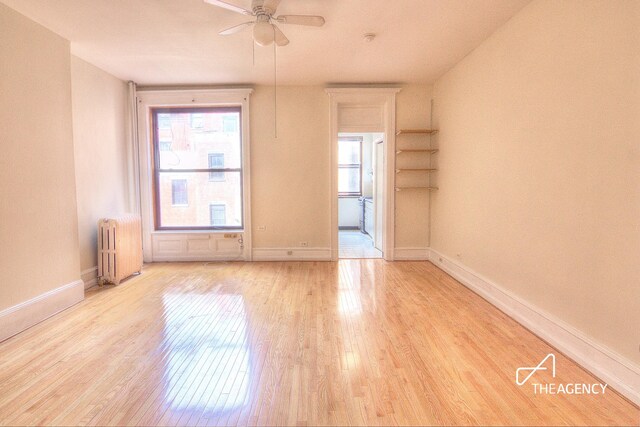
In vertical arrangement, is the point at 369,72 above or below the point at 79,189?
above

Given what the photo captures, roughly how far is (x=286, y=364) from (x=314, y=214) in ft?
11.3

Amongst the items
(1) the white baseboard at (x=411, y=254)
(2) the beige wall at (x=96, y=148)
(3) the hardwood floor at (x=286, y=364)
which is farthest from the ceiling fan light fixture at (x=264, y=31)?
(1) the white baseboard at (x=411, y=254)

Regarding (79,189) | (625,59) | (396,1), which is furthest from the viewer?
(79,189)

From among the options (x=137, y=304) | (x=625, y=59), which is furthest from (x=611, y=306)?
(x=137, y=304)

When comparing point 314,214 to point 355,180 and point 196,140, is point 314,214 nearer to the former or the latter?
point 196,140

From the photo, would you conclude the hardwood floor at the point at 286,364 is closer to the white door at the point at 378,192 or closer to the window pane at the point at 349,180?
the white door at the point at 378,192

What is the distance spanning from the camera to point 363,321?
3158 mm

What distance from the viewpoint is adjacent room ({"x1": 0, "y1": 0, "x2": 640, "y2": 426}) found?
207cm

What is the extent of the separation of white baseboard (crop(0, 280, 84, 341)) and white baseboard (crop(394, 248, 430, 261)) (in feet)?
14.9

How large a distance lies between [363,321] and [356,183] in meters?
6.63

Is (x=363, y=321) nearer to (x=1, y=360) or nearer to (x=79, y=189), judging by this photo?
(x=1, y=360)

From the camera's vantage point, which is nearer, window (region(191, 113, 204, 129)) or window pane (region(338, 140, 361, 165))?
window (region(191, 113, 204, 129))

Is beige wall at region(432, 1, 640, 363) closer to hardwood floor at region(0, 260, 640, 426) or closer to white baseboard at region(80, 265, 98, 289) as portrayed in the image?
hardwood floor at region(0, 260, 640, 426)

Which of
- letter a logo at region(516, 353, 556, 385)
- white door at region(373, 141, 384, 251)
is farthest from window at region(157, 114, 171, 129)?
letter a logo at region(516, 353, 556, 385)
